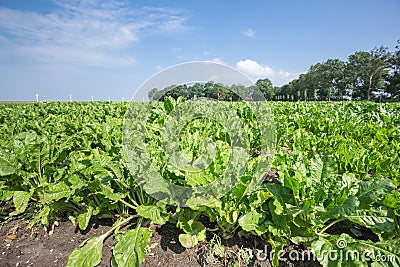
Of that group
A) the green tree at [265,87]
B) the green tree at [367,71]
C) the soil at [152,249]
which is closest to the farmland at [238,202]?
the soil at [152,249]

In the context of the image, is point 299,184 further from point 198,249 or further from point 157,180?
point 157,180

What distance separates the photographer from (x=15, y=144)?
250cm

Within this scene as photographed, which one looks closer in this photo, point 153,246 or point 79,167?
point 153,246

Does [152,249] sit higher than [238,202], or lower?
lower

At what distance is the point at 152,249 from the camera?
2.27 m

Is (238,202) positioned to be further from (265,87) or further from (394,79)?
(394,79)

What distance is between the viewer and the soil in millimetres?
2119

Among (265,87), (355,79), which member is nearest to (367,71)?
(355,79)

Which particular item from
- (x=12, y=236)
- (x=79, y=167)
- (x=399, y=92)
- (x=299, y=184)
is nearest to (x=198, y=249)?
(x=299, y=184)

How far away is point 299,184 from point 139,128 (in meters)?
2.57

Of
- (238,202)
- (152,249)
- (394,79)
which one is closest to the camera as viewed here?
(238,202)

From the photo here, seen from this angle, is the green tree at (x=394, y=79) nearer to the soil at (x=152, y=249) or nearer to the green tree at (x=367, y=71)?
the green tree at (x=367, y=71)

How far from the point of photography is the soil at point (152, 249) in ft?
6.95

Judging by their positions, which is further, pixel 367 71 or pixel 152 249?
pixel 367 71
